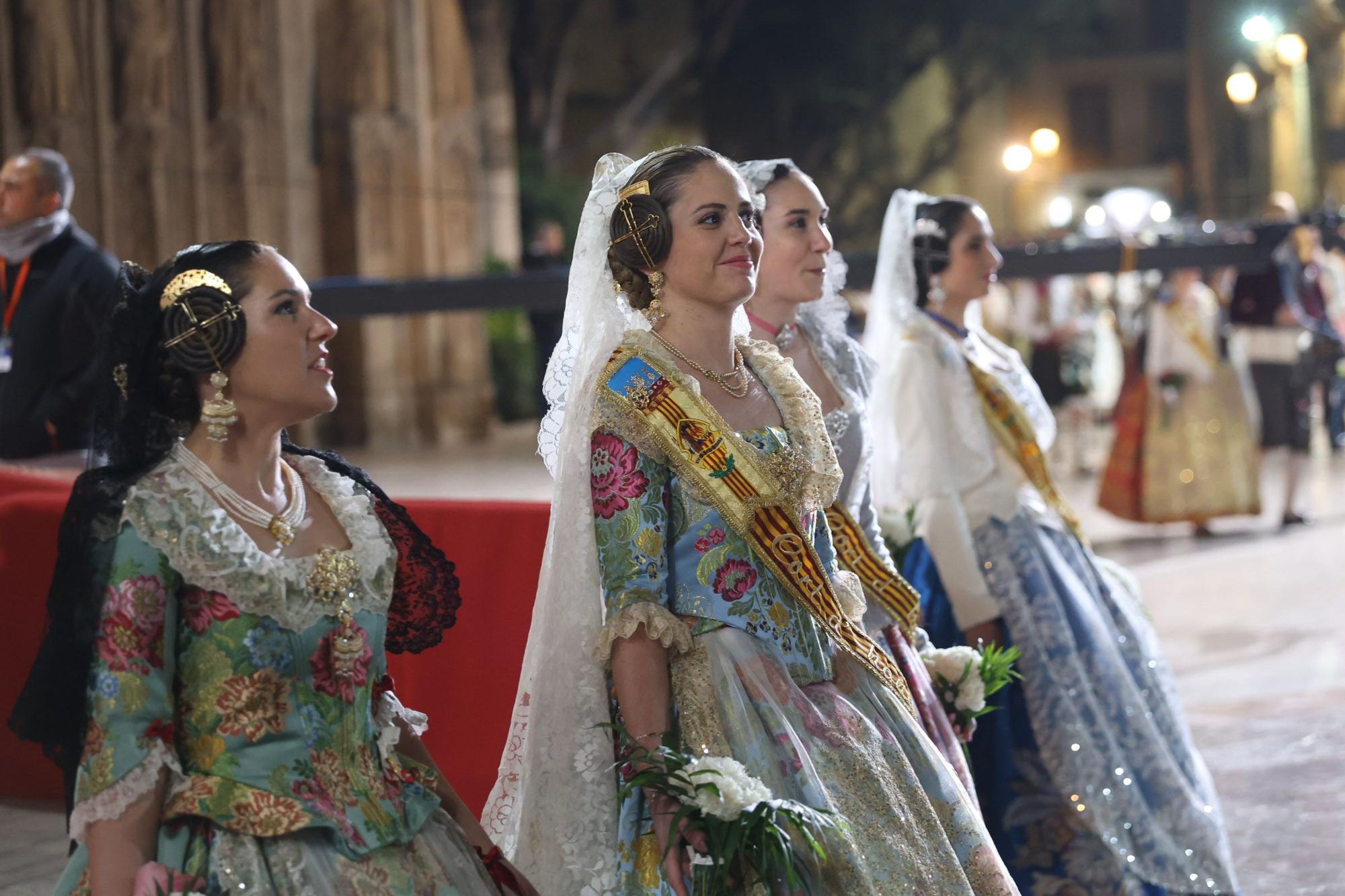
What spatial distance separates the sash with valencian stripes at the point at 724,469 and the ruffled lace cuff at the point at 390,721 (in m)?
0.52

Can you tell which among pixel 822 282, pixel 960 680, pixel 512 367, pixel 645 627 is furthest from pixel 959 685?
pixel 512 367

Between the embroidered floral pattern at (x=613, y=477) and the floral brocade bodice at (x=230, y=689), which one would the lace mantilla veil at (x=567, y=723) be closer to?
the embroidered floral pattern at (x=613, y=477)

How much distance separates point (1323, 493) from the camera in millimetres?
11711

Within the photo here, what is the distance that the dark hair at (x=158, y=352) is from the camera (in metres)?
2.16

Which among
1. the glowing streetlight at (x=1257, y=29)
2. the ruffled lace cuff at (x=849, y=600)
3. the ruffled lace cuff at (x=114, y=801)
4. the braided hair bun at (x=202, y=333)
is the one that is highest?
the glowing streetlight at (x=1257, y=29)

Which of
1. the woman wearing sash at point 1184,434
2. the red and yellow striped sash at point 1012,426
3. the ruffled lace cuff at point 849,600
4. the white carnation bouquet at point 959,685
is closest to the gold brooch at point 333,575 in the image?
the ruffled lace cuff at point 849,600

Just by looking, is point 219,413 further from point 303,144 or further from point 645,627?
point 303,144

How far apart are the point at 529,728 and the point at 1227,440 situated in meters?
8.42

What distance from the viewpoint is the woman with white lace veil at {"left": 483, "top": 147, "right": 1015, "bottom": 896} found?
2.36 metres

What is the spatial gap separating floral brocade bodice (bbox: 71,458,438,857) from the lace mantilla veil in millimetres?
246

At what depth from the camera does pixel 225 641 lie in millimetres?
2133

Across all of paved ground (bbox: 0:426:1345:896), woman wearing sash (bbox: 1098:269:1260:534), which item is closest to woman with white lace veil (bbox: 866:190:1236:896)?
paved ground (bbox: 0:426:1345:896)

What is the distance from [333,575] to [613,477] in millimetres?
428

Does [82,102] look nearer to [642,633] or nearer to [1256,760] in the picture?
[1256,760]
